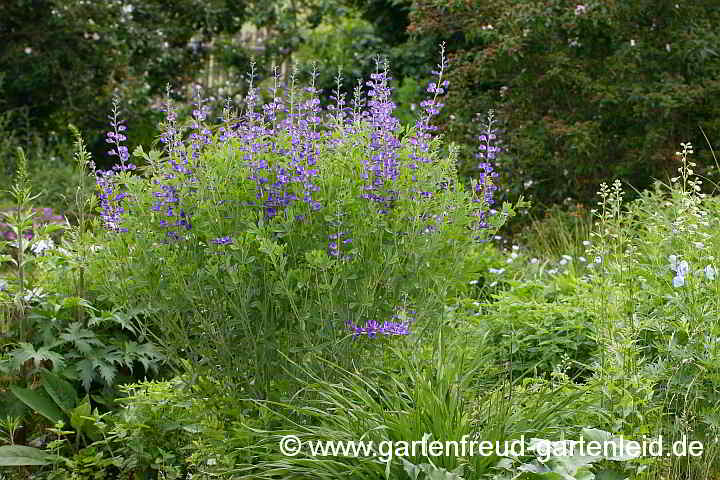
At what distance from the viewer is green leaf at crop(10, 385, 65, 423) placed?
3834 mm

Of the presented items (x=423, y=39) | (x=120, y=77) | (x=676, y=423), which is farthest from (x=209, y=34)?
(x=676, y=423)

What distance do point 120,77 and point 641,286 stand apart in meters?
8.99

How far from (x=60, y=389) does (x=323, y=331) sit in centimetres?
145

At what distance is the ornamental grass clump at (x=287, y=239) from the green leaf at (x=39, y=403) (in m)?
0.80

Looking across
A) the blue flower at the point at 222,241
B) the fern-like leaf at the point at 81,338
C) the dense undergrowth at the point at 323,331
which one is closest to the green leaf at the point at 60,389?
the dense undergrowth at the point at 323,331

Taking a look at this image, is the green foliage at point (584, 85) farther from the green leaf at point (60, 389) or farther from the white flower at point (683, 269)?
the green leaf at point (60, 389)

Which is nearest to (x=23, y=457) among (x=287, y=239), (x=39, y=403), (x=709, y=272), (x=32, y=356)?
(x=39, y=403)

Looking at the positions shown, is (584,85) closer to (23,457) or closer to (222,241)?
(222,241)

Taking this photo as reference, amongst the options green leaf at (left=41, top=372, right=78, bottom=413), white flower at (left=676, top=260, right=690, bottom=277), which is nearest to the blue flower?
green leaf at (left=41, top=372, right=78, bottom=413)

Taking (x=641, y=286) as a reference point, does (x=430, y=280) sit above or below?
above

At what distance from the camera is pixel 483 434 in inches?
115

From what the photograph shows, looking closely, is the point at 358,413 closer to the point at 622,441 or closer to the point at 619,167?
the point at 622,441

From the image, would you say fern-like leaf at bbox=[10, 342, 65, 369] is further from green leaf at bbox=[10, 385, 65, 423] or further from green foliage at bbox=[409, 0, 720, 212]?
green foliage at bbox=[409, 0, 720, 212]

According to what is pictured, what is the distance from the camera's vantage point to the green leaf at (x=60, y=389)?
3.91 metres
